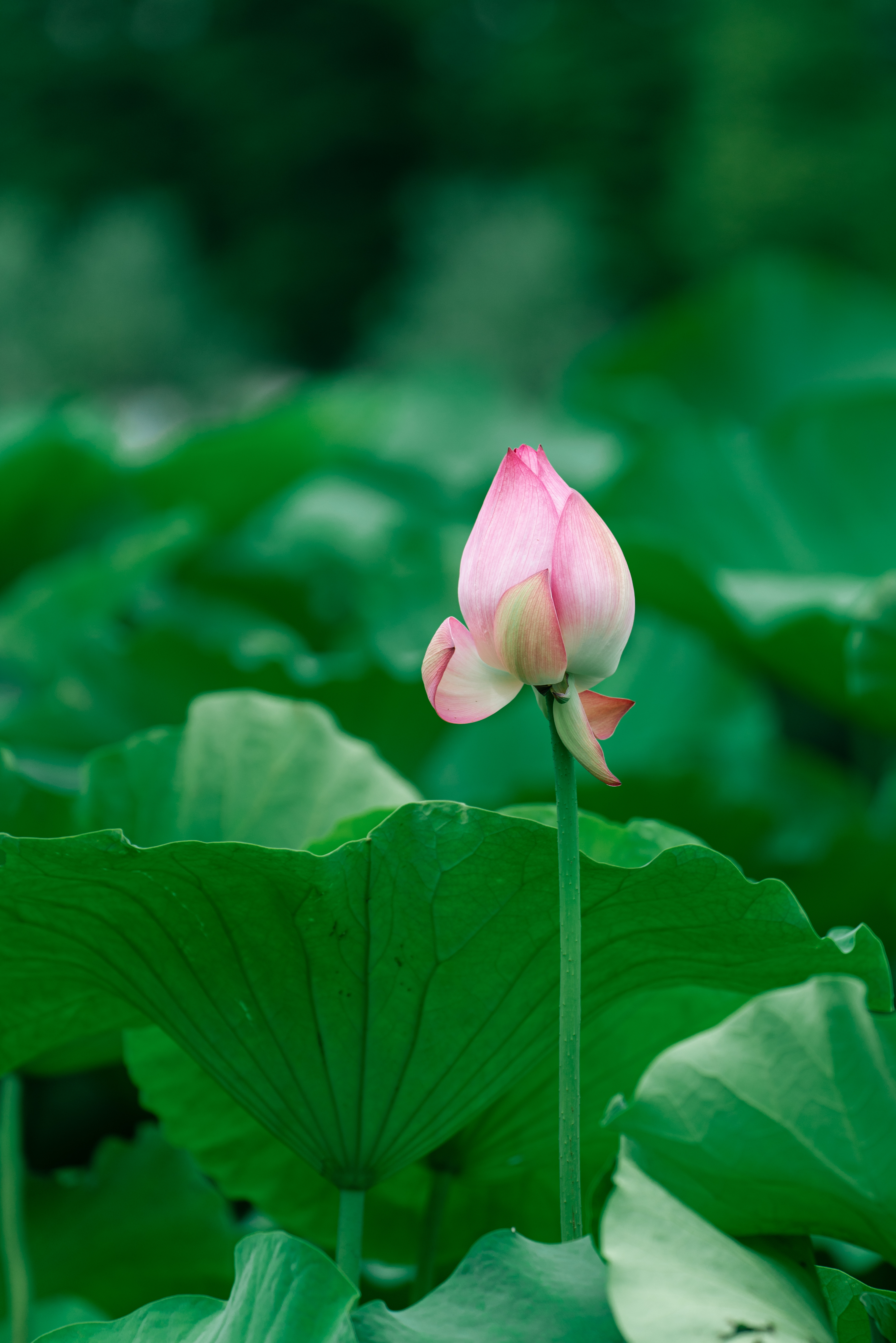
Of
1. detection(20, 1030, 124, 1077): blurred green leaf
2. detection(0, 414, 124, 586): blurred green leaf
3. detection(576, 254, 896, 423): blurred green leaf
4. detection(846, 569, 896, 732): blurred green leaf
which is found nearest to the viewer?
detection(20, 1030, 124, 1077): blurred green leaf

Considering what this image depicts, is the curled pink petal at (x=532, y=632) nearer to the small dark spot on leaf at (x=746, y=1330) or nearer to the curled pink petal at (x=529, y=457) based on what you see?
the curled pink petal at (x=529, y=457)

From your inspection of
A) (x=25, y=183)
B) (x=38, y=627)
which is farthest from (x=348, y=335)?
(x=38, y=627)

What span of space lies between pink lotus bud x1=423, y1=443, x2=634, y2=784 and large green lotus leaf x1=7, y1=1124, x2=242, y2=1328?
35 cm

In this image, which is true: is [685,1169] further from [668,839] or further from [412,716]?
[412,716]

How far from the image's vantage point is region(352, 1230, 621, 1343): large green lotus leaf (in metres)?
0.28

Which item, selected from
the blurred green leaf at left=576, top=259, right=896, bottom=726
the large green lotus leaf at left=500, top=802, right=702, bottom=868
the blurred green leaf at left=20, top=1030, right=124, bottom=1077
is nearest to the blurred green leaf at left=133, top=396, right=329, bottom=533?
the blurred green leaf at left=576, top=259, right=896, bottom=726

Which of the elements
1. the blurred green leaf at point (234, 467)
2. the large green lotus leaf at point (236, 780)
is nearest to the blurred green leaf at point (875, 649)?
the large green lotus leaf at point (236, 780)

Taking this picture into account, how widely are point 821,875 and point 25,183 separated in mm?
8886

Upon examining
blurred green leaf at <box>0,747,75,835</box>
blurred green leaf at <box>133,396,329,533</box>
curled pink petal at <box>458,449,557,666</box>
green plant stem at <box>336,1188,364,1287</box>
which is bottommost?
green plant stem at <box>336,1188,364,1287</box>

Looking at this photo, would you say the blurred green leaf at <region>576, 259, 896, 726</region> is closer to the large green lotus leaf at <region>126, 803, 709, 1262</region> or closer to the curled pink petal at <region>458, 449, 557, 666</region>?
the large green lotus leaf at <region>126, 803, 709, 1262</region>

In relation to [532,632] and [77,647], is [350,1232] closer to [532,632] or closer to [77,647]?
[532,632]

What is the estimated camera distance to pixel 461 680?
0.26 m

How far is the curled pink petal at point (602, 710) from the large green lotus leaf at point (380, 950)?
1.9 inches

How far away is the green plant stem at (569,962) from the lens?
26 centimetres
